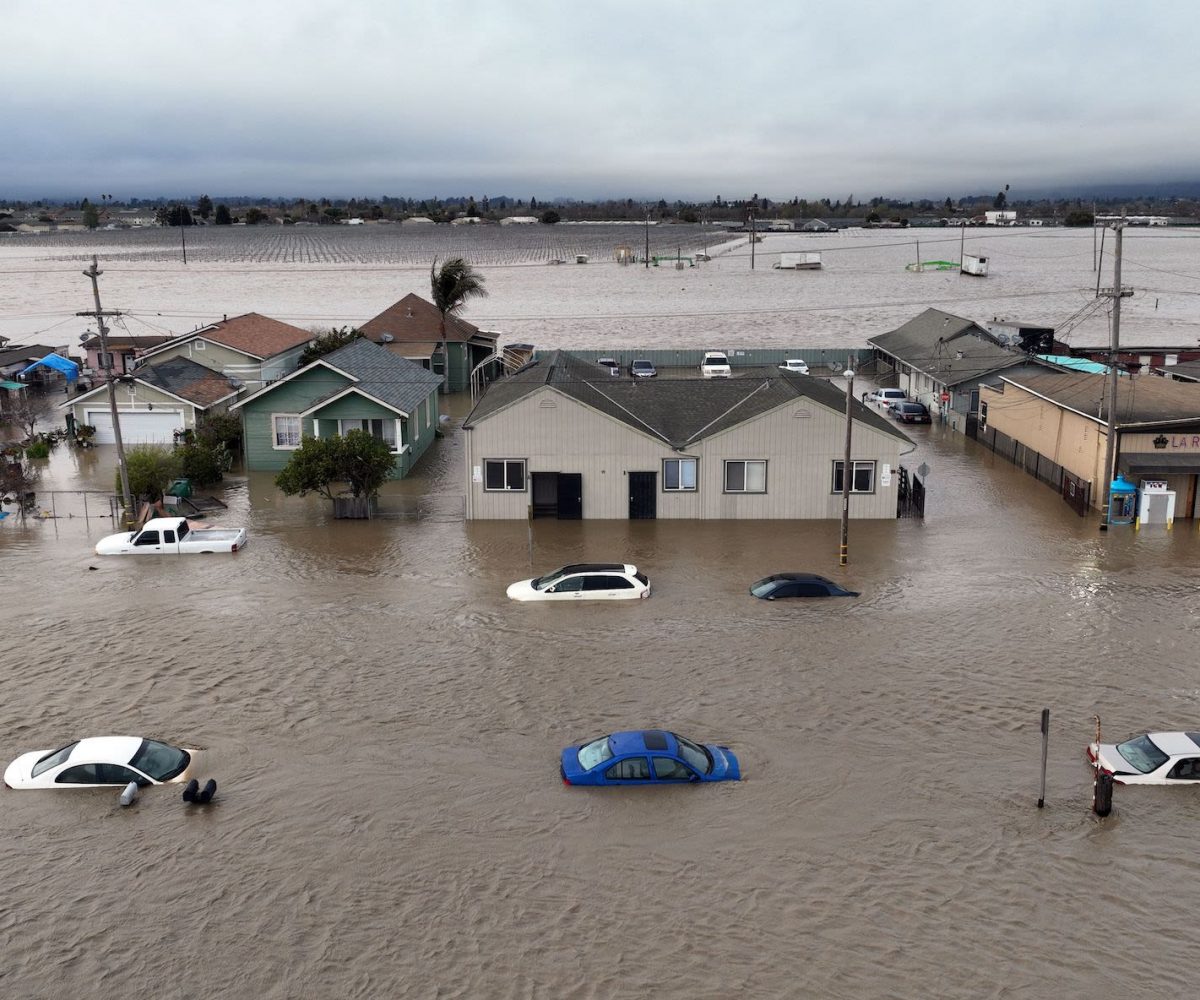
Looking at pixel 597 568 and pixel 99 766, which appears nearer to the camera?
pixel 99 766

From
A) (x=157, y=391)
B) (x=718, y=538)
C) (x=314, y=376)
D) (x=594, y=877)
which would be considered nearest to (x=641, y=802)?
(x=594, y=877)

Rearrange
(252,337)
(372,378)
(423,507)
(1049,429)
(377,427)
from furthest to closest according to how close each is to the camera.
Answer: (252,337) → (372,378) → (377,427) → (1049,429) → (423,507)

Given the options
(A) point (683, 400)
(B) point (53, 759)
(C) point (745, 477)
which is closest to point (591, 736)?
(B) point (53, 759)

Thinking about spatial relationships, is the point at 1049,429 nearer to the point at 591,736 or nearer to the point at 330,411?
the point at 330,411

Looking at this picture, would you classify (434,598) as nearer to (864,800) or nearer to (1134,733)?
(864,800)

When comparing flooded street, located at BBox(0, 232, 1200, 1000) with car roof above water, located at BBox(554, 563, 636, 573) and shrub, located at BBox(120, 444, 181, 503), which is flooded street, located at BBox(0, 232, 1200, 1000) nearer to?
car roof above water, located at BBox(554, 563, 636, 573)

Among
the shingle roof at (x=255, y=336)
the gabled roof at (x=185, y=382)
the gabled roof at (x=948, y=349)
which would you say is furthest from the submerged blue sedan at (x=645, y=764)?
the shingle roof at (x=255, y=336)

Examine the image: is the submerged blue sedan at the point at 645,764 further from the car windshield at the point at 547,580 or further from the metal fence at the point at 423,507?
the metal fence at the point at 423,507
